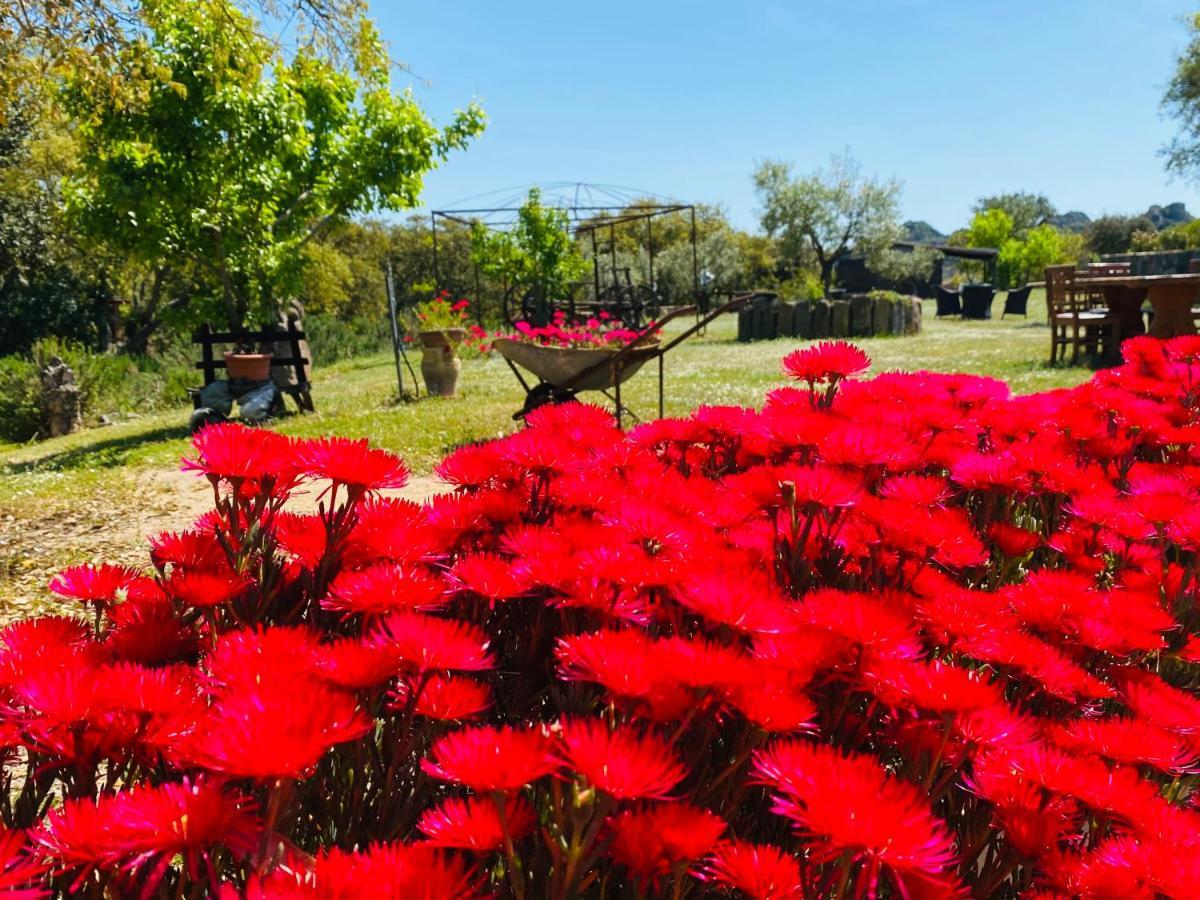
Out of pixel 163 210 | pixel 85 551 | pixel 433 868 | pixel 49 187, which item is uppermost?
pixel 49 187

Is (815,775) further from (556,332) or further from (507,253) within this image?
(507,253)

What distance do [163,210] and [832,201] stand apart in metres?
32.8

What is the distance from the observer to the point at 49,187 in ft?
74.9

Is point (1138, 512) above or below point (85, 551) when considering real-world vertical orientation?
above

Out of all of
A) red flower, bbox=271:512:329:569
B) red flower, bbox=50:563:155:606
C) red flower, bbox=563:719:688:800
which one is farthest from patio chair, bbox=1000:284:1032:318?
red flower, bbox=563:719:688:800

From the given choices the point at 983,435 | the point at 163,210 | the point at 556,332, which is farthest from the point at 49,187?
the point at 983,435

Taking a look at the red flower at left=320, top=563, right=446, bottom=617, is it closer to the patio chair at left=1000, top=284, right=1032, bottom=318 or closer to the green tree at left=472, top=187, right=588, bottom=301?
the green tree at left=472, top=187, right=588, bottom=301

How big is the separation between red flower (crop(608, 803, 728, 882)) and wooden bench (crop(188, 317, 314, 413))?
988 cm

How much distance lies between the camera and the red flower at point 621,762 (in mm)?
513

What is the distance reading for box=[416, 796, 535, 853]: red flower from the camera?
55cm

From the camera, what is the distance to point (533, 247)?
20.7m

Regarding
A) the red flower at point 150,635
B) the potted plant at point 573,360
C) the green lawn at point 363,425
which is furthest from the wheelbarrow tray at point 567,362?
the red flower at point 150,635

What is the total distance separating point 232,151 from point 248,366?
8.00 ft

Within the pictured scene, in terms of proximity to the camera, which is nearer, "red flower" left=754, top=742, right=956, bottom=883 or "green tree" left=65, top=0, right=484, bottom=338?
"red flower" left=754, top=742, right=956, bottom=883
